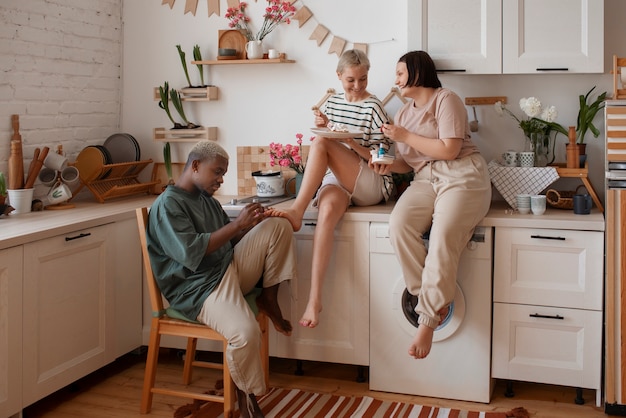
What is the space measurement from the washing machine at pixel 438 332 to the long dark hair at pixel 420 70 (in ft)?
2.15

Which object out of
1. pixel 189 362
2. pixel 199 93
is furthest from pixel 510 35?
pixel 189 362

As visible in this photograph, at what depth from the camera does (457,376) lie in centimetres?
326

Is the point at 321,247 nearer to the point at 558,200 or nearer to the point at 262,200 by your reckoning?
the point at 262,200

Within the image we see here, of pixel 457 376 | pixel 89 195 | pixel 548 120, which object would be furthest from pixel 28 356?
pixel 548 120

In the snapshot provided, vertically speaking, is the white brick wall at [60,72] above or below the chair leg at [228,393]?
above

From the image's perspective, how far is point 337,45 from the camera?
154 inches

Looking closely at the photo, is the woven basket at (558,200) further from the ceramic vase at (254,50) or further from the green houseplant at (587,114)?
the ceramic vase at (254,50)

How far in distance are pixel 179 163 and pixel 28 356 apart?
5.42 ft

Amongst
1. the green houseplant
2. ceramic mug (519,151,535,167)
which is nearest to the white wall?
the green houseplant

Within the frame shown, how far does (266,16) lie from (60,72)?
112cm

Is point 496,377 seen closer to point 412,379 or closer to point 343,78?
point 412,379

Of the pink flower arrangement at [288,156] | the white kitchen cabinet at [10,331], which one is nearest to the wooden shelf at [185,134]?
the pink flower arrangement at [288,156]

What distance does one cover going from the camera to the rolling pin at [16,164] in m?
3.50

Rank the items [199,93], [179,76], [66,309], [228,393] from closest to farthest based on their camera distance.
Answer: [228,393] < [66,309] < [199,93] < [179,76]
